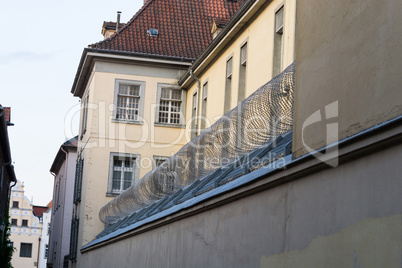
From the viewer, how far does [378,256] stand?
5.35 metres

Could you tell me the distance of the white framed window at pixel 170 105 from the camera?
30984 millimetres

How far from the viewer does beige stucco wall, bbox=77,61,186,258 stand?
30062 millimetres

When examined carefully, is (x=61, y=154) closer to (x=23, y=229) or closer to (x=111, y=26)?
(x=111, y=26)

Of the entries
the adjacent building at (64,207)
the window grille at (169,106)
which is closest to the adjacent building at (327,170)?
the window grille at (169,106)

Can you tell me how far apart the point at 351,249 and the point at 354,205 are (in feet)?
1.09

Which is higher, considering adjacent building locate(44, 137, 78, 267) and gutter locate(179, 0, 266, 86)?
gutter locate(179, 0, 266, 86)

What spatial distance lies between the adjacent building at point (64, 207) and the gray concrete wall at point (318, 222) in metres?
29.7

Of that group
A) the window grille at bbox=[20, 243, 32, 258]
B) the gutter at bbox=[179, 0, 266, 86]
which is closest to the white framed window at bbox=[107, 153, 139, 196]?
the gutter at bbox=[179, 0, 266, 86]

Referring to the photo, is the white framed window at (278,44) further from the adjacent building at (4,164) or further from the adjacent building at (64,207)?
the adjacent building at (64,207)

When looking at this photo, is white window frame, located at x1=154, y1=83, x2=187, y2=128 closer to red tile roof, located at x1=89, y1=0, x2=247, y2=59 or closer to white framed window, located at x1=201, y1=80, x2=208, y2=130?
red tile roof, located at x1=89, y1=0, x2=247, y2=59

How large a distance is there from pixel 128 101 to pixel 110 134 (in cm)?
150

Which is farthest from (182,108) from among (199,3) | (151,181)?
(151,181)

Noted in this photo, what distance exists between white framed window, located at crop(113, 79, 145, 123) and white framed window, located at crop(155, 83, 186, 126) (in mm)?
732

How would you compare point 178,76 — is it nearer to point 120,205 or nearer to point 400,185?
point 120,205
